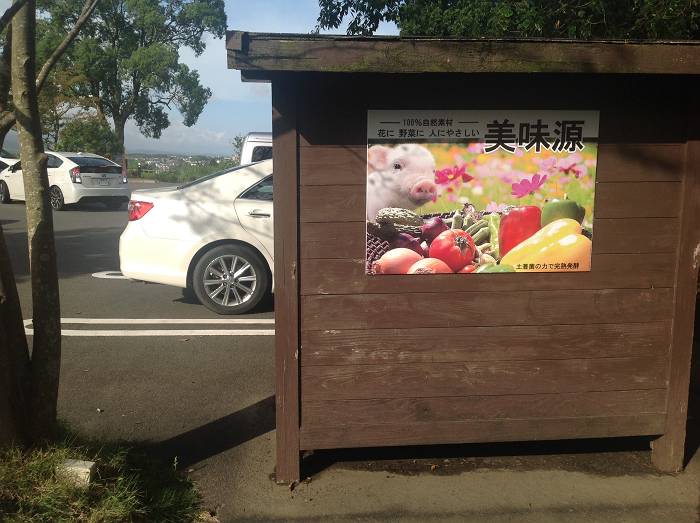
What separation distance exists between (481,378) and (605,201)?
1157mm

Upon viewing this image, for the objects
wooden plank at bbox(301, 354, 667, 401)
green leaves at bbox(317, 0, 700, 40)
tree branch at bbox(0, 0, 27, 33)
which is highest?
green leaves at bbox(317, 0, 700, 40)

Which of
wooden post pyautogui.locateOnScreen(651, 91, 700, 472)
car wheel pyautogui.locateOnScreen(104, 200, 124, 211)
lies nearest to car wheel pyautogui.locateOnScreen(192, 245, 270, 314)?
wooden post pyautogui.locateOnScreen(651, 91, 700, 472)

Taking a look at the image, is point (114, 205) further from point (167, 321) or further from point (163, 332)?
point (163, 332)

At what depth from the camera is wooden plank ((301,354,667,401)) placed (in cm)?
370

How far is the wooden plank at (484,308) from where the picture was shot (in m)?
3.64

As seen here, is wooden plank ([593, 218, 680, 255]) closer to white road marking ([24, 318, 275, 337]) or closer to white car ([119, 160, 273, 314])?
white road marking ([24, 318, 275, 337])

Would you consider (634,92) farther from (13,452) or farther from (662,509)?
(13,452)

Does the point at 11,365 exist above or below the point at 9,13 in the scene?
below

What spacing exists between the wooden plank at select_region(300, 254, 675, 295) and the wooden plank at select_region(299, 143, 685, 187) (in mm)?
417

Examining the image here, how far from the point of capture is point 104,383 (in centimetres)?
525

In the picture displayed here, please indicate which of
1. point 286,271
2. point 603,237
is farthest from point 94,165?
point 603,237

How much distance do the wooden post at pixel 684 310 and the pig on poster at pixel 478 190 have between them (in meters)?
0.51

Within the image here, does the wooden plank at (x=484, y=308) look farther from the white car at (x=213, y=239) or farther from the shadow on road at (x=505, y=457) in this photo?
the white car at (x=213, y=239)

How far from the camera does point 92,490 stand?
3293 millimetres
